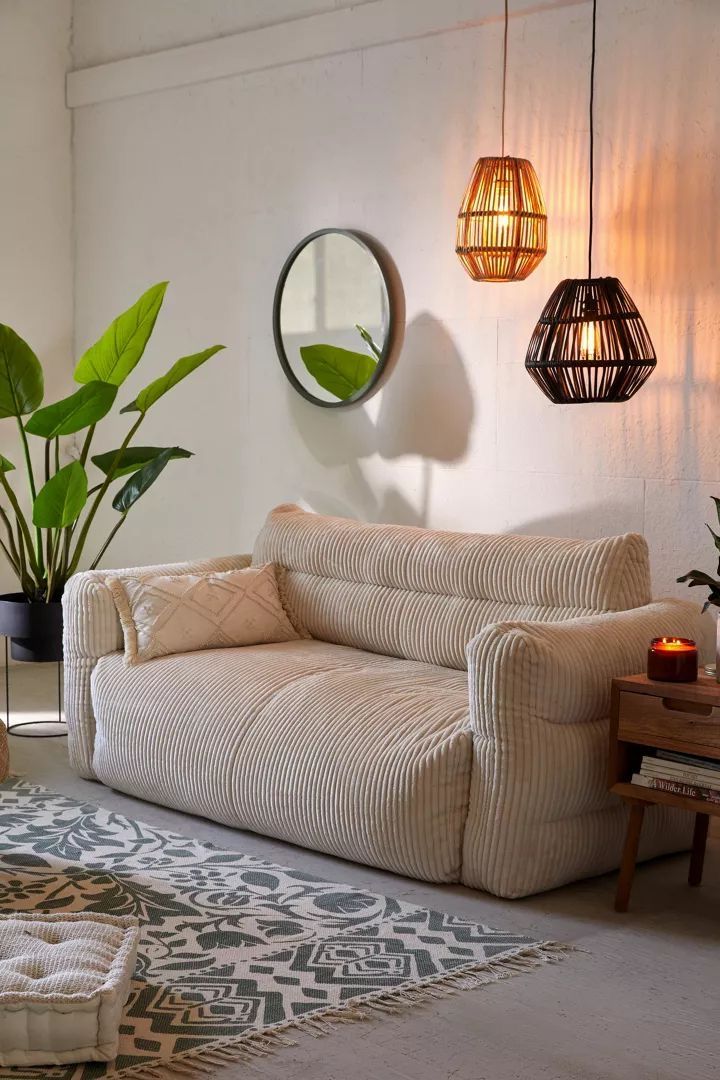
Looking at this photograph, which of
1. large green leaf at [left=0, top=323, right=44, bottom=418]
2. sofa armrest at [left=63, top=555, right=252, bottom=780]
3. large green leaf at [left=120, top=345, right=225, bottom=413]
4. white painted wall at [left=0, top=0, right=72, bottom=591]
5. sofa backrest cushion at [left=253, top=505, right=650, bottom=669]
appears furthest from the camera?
white painted wall at [left=0, top=0, right=72, bottom=591]

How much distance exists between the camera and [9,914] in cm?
286

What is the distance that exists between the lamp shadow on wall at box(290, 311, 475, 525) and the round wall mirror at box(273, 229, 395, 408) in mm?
74

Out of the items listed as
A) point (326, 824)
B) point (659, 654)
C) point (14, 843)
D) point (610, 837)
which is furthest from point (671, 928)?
point (14, 843)

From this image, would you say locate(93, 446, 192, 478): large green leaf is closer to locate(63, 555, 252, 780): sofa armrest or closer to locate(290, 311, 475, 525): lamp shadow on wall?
locate(290, 311, 475, 525): lamp shadow on wall

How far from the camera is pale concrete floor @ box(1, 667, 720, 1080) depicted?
229 centimetres

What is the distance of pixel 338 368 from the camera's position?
187 inches

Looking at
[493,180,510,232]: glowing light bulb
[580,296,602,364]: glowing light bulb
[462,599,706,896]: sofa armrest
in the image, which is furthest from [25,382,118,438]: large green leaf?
[462,599,706,896]: sofa armrest

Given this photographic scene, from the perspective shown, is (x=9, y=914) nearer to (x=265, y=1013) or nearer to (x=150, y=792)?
(x=265, y=1013)

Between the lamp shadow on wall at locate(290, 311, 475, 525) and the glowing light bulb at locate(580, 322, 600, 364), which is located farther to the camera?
the lamp shadow on wall at locate(290, 311, 475, 525)

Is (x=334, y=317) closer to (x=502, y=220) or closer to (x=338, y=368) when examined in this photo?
(x=338, y=368)

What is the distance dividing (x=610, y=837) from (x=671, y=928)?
0.34 m

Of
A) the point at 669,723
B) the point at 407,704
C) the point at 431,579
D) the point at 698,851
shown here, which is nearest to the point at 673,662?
the point at 669,723

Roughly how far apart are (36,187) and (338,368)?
1863 mm

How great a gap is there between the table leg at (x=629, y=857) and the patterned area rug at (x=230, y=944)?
29 cm
